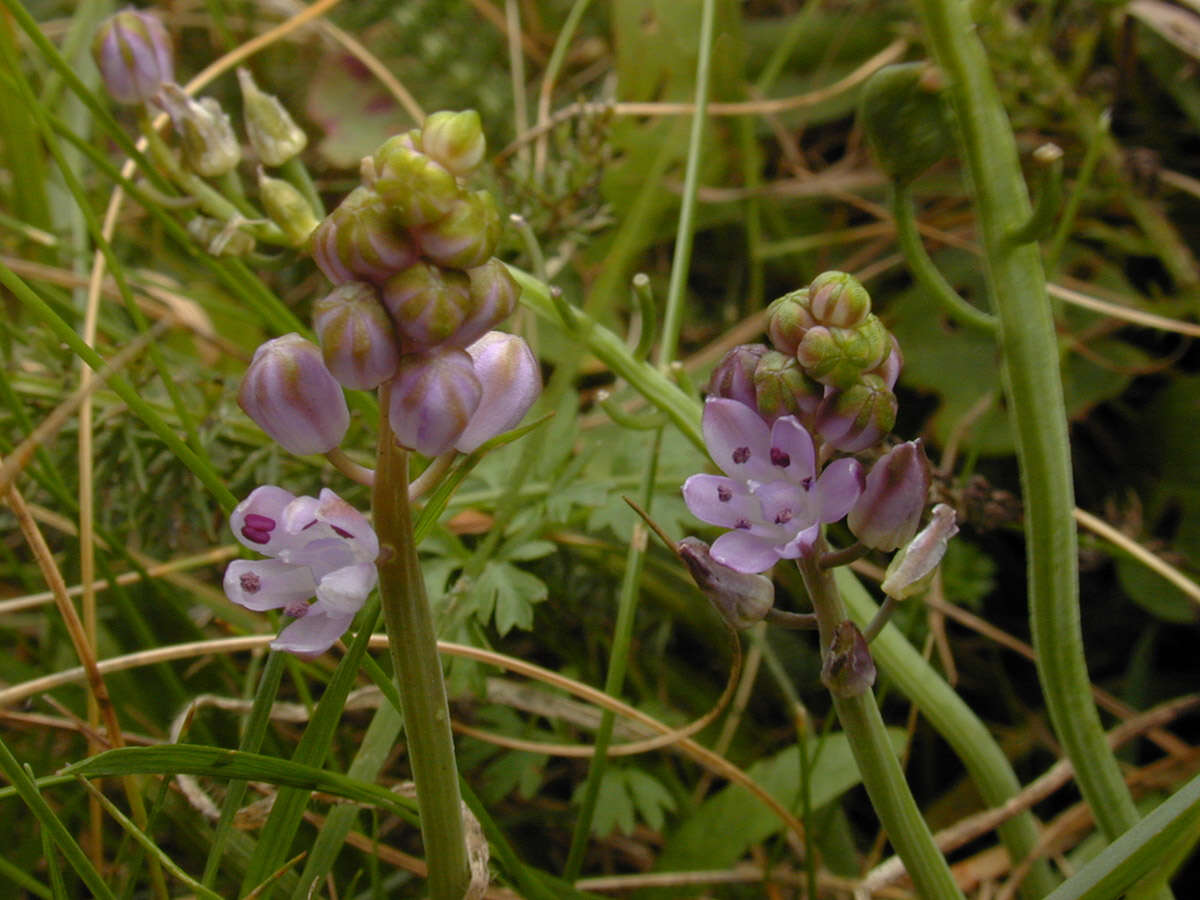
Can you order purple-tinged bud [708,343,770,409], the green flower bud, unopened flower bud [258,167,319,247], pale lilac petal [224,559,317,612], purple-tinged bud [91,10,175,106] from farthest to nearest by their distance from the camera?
purple-tinged bud [91,10,175,106]
unopened flower bud [258,167,319,247]
the green flower bud
purple-tinged bud [708,343,770,409]
pale lilac petal [224,559,317,612]

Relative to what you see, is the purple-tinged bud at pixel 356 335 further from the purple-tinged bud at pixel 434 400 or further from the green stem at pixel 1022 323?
the green stem at pixel 1022 323

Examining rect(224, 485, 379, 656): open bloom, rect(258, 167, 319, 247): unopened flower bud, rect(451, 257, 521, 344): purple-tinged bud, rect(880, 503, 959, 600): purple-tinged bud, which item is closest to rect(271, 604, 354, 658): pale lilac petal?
rect(224, 485, 379, 656): open bloom

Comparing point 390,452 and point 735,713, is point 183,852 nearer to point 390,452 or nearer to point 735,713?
point 735,713

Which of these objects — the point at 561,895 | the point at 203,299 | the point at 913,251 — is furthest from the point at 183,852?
the point at 913,251

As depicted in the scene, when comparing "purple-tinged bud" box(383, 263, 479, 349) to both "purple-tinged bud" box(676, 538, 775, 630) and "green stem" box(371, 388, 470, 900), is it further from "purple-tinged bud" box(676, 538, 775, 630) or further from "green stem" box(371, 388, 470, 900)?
"purple-tinged bud" box(676, 538, 775, 630)

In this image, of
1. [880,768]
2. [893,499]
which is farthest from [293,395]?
[880,768]

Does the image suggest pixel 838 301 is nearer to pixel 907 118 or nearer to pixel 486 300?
pixel 486 300

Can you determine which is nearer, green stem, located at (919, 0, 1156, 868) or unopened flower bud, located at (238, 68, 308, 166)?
green stem, located at (919, 0, 1156, 868)
